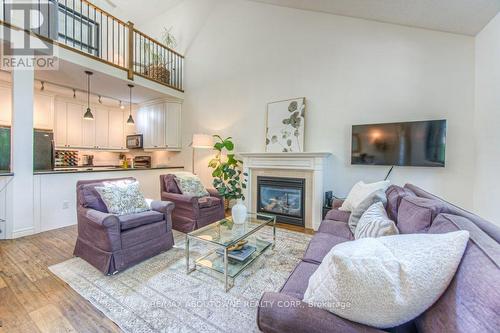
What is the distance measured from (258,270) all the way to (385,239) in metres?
1.52

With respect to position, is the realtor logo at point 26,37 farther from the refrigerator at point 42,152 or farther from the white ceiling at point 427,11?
the white ceiling at point 427,11

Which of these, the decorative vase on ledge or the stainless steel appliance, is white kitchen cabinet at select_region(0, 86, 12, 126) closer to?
the stainless steel appliance

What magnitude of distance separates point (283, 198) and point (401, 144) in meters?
1.91

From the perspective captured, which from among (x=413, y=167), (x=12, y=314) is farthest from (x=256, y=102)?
(x=12, y=314)

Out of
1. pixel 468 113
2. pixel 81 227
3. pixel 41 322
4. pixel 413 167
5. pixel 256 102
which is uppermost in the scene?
pixel 256 102

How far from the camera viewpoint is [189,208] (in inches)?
125

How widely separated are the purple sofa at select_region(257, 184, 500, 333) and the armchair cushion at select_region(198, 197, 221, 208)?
222 centimetres

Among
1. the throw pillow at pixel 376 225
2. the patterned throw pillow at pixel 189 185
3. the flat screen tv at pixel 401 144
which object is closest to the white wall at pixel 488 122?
the flat screen tv at pixel 401 144

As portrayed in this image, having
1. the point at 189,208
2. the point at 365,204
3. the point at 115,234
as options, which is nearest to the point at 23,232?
the point at 115,234

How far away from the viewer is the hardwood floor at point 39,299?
145 centimetres

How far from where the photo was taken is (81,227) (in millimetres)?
2320

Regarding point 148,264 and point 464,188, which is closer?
point 148,264

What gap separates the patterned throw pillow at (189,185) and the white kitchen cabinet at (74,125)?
12.2 ft

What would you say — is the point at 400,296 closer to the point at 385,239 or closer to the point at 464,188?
the point at 385,239
